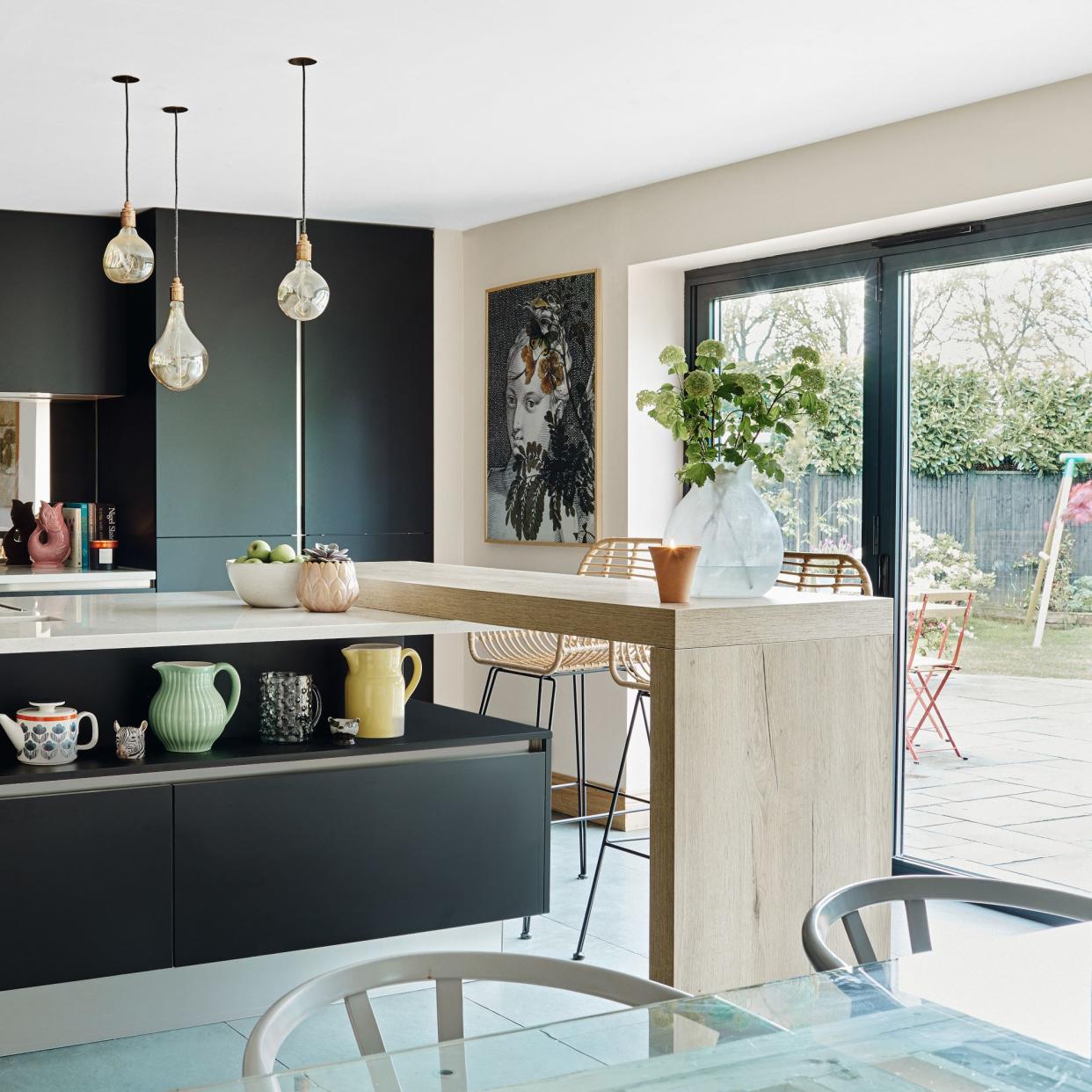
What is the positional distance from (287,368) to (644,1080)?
16.5 ft

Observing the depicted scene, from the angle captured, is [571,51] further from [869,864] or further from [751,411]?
[869,864]

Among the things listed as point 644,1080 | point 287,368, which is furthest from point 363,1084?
point 287,368

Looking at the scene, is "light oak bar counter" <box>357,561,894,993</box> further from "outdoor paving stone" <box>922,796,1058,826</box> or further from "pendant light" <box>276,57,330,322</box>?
"outdoor paving stone" <box>922,796,1058,826</box>

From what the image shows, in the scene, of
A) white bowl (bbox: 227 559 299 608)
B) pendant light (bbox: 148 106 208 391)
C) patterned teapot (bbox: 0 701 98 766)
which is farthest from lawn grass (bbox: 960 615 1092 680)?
patterned teapot (bbox: 0 701 98 766)

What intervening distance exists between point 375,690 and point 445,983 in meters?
2.00

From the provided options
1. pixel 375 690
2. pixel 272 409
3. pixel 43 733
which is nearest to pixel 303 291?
pixel 375 690

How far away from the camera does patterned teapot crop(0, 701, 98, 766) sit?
3074 millimetres

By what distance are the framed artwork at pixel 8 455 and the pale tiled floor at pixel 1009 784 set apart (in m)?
3.88

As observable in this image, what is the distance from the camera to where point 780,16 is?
3.37 m

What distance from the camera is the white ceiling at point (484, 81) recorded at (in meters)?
3.38

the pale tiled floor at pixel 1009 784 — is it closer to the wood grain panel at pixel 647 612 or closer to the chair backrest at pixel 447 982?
the wood grain panel at pixel 647 612

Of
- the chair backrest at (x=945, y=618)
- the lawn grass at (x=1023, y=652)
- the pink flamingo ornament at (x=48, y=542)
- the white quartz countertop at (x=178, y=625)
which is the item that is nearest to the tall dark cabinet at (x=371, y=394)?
the pink flamingo ornament at (x=48, y=542)

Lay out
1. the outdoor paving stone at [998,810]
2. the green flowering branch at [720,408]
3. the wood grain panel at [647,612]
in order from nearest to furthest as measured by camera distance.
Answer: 1. the wood grain panel at [647,612]
2. the green flowering branch at [720,408]
3. the outdoor paving stone at [998,810]

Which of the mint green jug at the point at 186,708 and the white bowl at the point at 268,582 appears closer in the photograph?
the mint green jug at the point at 186,708
